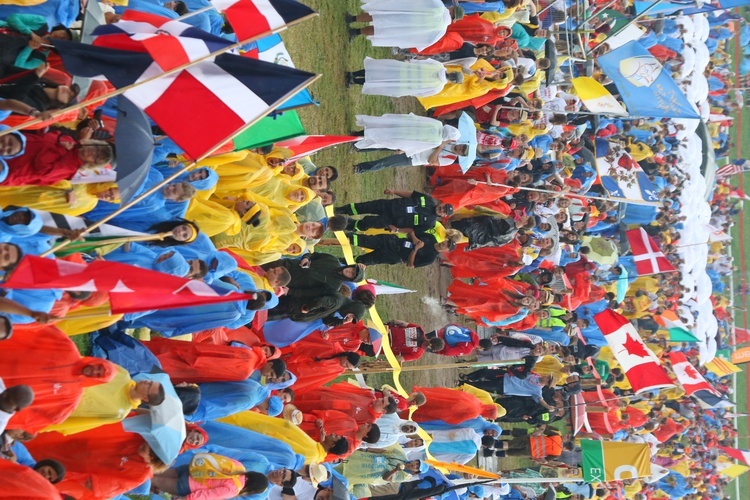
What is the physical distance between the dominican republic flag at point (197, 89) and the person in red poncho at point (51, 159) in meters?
0.63

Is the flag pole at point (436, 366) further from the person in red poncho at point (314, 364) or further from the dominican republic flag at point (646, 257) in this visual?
the dominican republic flag at point (646, 257)

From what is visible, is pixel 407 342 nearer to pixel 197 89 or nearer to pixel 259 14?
pixel 259 14

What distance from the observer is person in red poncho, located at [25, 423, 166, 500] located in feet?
21.2

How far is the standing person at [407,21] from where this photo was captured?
11.0 m

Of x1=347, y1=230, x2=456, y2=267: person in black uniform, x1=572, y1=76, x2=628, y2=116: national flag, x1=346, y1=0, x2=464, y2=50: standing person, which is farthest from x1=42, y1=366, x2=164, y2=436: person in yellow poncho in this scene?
x1=572, y1=76, x2=628, y2=116: national flag

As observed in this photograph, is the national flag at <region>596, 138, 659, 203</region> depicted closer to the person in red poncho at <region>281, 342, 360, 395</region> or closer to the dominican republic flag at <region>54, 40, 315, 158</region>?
the person in red poncho at <region>281, 342, 360, 395</region>

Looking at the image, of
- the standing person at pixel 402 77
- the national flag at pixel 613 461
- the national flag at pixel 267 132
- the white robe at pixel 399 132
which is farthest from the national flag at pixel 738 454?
the national flag at pixel 267 132

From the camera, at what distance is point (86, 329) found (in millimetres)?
6520

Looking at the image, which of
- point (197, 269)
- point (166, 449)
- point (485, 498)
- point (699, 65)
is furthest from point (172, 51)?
point (699, 65)

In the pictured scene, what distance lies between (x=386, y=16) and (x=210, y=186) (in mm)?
4716

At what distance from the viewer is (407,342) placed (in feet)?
37.3

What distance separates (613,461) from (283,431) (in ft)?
23.7

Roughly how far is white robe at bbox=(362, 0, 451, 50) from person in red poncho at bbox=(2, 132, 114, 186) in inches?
235

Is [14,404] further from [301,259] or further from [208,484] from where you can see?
[301,259]
